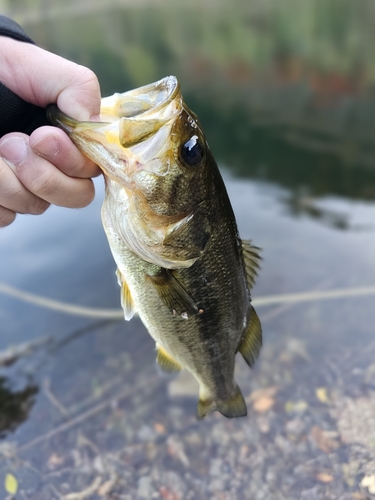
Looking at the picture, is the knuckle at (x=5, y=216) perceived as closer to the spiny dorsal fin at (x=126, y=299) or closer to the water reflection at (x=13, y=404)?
the spiny dorsal fin at (x=126, y=299)

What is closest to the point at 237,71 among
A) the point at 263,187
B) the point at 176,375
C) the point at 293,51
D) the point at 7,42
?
the point at 293,51

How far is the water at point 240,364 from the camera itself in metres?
2.90

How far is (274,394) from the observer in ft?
11.3

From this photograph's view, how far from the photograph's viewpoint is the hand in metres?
1.52

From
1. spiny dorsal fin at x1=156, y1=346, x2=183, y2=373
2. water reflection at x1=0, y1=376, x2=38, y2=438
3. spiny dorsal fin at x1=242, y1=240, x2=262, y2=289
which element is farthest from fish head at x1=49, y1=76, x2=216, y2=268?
water reflection at x1=0, y1=376, x2=38, y2=438

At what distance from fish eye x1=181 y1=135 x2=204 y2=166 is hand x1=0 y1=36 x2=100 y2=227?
0.40m

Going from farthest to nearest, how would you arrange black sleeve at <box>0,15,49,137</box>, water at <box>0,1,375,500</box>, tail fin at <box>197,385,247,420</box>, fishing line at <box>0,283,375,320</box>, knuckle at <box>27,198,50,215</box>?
fishing line at <box>0,283,375,320</box>
water at <box>0,1,375,500</box>
tail fin at <box>197,385,247,420</box>
knuckle at <box>27,198,50,215</box>
black sleeve at <box>0,15,49,137</box>

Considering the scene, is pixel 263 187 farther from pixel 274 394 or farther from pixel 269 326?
pixel 274 394

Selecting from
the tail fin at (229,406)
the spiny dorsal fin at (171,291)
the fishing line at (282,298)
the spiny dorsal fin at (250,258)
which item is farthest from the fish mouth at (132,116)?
the fishing line at (282,298)

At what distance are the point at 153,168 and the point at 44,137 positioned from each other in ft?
1.40

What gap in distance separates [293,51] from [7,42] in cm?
1697

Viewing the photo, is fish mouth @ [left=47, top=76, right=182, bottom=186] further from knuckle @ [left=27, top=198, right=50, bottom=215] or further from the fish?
knuckle @ [left=27, top=198, right=50, bottom=215]

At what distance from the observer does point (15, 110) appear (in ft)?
5.60

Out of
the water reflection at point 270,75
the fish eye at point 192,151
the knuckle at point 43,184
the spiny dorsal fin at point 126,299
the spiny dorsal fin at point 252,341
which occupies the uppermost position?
the fish eye at point 192,151
